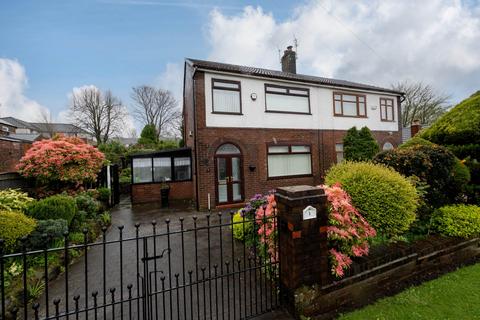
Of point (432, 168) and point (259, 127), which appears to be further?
point (259, 127)

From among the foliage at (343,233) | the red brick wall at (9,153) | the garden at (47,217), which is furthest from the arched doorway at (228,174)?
the red brick wall at (9,153)

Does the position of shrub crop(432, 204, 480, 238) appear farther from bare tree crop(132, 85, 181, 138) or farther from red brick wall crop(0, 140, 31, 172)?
bare tree crop(132, 85, 181, 138)

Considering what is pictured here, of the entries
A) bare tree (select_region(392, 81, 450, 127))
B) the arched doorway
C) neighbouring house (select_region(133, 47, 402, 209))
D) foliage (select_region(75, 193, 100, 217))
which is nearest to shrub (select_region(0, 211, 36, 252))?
foliage (select_region(75, 193, 100, 217))

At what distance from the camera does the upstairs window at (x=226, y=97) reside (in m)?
9.07

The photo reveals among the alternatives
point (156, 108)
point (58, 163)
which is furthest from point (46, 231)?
point (156, 108)

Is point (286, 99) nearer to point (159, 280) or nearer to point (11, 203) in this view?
point (159, 280)

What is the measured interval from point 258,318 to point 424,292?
8.27 ft

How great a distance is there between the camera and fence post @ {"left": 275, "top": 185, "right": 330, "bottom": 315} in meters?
2.63

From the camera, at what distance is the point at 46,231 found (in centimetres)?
391

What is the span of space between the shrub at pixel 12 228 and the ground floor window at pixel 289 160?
8062 mm

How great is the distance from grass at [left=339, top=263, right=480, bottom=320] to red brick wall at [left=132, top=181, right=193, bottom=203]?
356 inches

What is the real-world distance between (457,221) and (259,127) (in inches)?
278

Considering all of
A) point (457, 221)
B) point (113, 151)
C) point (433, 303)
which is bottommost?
point (433, 303)

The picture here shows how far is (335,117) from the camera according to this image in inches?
461
